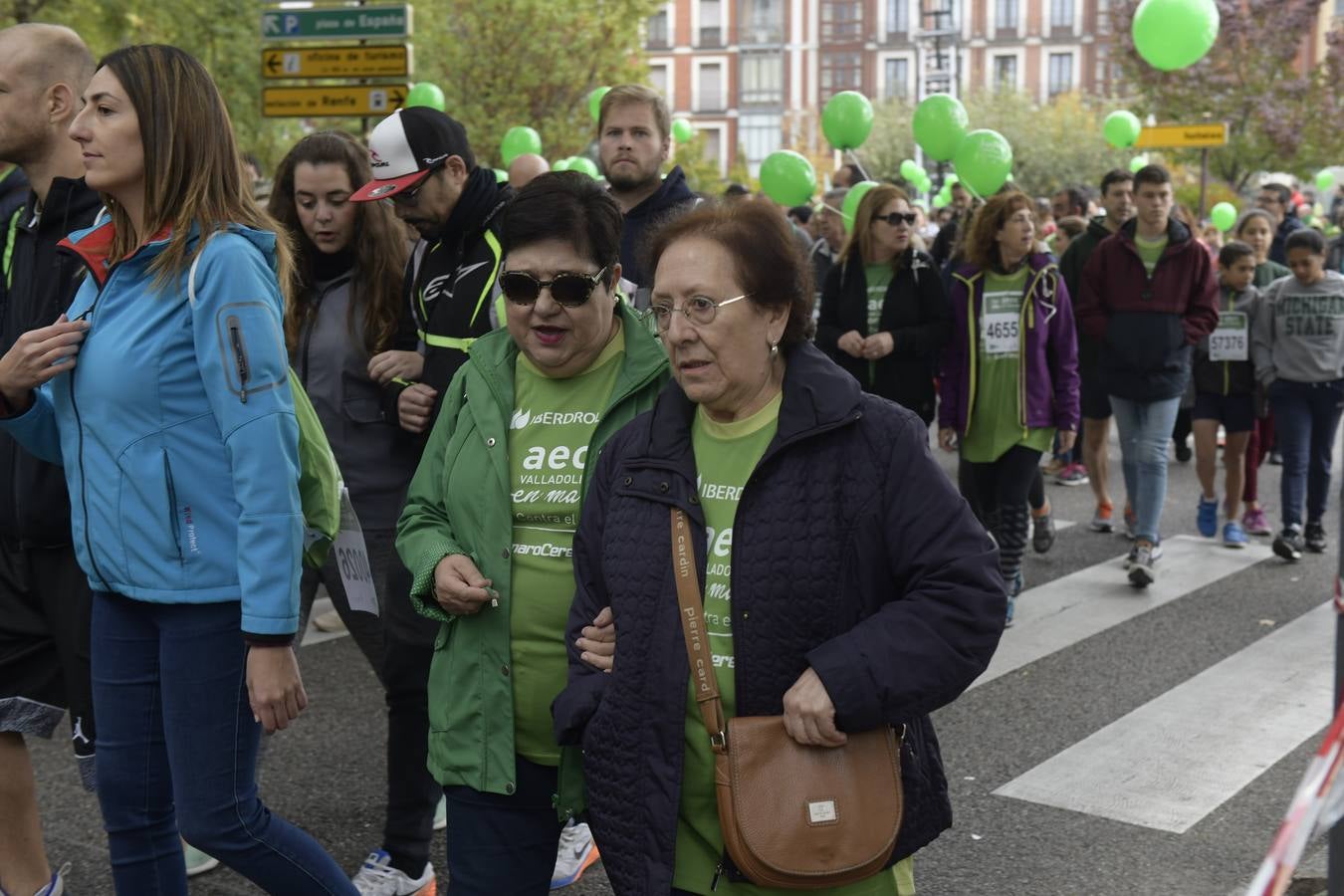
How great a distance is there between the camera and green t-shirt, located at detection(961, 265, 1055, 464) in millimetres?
7352

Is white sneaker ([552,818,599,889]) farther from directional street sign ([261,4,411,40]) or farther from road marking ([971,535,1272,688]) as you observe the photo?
directional street sign ([261,4,411,40])

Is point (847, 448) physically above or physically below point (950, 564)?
above

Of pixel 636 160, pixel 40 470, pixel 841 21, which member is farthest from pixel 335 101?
pixel 841 21

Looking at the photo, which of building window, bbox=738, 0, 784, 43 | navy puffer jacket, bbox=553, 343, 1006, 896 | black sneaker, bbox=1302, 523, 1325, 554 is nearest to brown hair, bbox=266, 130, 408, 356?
navy puffer jacket, bbox=553, 343, 1006, 896

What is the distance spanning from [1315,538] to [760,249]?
7572 mm

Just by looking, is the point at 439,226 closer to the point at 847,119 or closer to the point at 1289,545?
the point at 1289,545

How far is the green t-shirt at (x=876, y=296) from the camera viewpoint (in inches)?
307

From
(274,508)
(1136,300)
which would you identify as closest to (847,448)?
(274,508)

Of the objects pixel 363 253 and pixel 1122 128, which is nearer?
pixel 363 253

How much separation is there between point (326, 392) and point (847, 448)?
2.41m

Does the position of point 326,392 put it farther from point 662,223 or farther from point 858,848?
point 858,848

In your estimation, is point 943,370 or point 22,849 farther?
point 943,370

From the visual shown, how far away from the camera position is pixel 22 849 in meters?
3.90

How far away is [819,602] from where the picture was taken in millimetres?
2551
